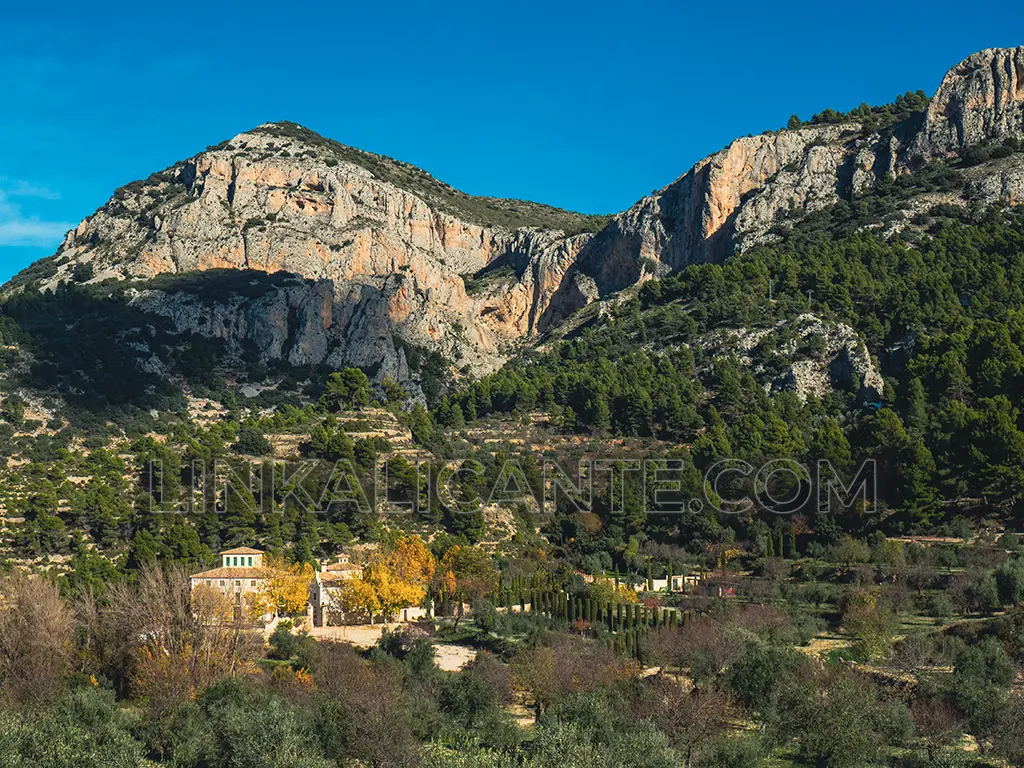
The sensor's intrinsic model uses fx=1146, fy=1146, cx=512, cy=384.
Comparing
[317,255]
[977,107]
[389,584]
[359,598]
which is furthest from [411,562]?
[317,255]

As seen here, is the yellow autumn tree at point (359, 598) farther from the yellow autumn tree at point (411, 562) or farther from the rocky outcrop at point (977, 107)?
the rocky outcrop at point (977, 107)

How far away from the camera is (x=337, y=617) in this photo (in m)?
46.7

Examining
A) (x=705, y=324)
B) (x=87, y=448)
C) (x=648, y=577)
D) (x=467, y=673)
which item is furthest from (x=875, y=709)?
(x=87, y=448)

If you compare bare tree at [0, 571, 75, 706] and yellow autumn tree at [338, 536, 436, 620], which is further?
yellow autumn tree at [338, 536, 436, 620]

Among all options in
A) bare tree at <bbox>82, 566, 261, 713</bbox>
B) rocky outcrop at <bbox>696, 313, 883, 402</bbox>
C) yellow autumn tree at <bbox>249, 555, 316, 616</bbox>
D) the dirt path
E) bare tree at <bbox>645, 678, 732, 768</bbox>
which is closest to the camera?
bare tree at <bbox>645, 678, 732, 768</bbox>

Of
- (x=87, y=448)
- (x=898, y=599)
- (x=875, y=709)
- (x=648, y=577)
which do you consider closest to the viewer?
(x=875, y=709)

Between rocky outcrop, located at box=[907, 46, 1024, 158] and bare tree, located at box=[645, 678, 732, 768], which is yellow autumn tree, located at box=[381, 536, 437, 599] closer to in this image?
bare tree, located at box=[645, 678, 732, 768]

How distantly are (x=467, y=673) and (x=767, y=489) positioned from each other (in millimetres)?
28331

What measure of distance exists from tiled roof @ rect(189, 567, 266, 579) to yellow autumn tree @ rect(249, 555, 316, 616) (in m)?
0.22

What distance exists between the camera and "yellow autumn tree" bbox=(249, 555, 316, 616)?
4458 cm

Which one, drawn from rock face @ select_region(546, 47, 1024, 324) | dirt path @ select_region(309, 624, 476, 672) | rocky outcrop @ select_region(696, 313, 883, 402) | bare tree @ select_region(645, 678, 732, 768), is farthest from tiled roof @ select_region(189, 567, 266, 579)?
rock face @ select_region(546, 47, 1024, 324)

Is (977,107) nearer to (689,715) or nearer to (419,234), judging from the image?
(419,234)

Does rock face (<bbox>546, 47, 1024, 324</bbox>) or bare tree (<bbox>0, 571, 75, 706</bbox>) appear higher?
rock face (<bbox>546, 47, 1024, 324</bbox>)

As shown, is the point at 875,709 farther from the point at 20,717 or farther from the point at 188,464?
the point at 188,464
